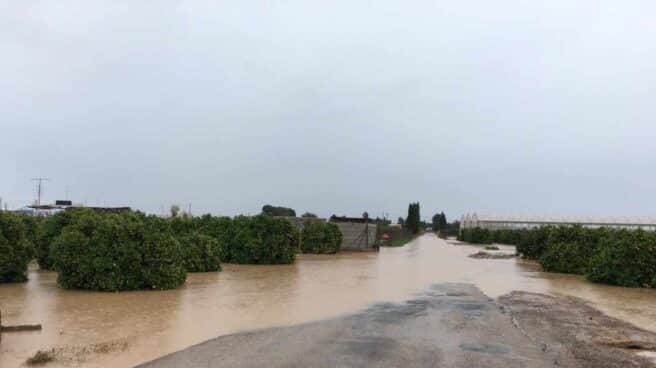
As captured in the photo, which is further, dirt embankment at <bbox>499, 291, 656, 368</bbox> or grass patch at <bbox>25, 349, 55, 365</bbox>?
dirt embankment at <bbox>499, 291, 656, 368</bbox>

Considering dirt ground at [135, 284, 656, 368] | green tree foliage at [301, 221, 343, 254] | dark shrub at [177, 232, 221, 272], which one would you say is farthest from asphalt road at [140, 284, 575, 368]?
green tree foliage at [301, 221, 343, 254]

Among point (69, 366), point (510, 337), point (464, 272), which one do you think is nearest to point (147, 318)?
point (69, 366)

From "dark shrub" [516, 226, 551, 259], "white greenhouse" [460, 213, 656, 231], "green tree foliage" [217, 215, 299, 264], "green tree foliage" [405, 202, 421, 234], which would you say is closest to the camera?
"green tree foliage" [217, 215, 299, 264]

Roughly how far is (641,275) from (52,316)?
16.8 m

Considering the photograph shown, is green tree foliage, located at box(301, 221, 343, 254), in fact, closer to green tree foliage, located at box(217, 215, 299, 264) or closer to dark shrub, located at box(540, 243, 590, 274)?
green tree foliage, located at box(217, 215, 299, 264)

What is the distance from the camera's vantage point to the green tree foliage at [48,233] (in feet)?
56.5

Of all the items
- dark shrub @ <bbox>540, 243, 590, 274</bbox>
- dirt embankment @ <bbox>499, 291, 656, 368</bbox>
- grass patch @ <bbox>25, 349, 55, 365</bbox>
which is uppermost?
dark shrub @ <bbox>540, 243, 590, 274</bbox>

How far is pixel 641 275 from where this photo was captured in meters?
17.2

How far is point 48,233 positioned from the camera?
17203mm

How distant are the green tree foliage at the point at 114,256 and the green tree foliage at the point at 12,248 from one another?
112cm

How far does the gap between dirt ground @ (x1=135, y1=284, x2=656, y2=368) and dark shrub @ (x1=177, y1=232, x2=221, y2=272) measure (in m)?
9.10

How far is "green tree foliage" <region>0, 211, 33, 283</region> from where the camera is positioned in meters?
13.5

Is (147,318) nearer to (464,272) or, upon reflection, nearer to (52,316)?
(52,316)

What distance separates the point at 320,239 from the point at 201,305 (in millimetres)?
22445
